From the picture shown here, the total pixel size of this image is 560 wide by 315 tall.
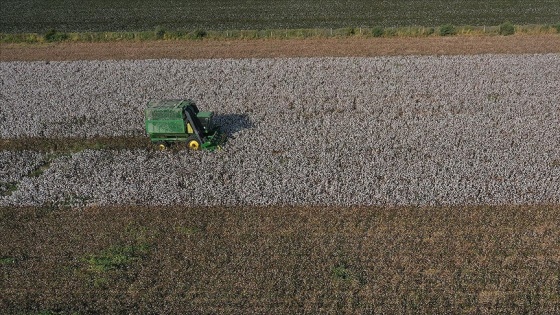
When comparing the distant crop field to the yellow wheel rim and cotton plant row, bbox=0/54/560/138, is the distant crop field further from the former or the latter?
the yellow wheel rim

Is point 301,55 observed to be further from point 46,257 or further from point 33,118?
point 46,257

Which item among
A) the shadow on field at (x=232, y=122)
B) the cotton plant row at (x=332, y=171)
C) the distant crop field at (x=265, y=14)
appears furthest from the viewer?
the distant crop field at (x=265, y=14)

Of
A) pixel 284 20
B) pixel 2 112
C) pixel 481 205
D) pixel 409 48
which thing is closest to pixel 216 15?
pixel 284 20

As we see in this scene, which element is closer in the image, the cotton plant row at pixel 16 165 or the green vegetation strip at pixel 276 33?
the cotton plant row at pixel 16 165

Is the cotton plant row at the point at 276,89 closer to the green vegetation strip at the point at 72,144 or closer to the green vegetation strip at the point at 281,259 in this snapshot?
the green vegetation strip at the point at 72,144

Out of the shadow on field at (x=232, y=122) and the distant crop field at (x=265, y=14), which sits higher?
the distant crop field at (x=265, y=14)

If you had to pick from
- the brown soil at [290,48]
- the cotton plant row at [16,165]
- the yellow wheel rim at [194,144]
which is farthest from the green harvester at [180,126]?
the brown soil at [290,48]

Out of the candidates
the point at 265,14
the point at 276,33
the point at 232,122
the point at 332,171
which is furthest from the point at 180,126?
the point at 265,14
